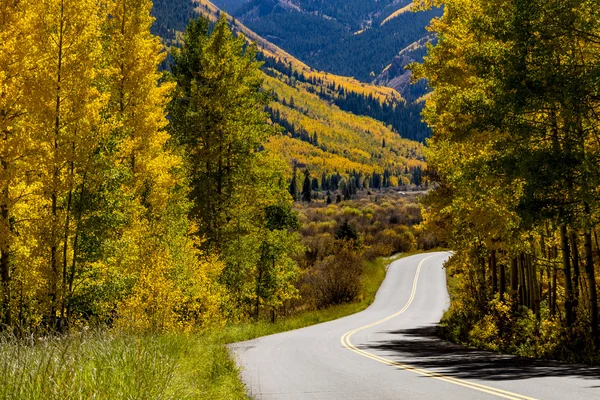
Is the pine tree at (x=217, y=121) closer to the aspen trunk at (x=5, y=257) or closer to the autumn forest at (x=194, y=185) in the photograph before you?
the autumn forest at (x=194, y=185)

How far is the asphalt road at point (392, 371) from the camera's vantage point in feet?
29.6

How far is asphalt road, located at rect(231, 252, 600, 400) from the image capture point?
9031mm

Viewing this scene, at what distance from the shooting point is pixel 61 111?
14789mm

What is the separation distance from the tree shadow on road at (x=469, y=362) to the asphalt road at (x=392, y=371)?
0.06ft

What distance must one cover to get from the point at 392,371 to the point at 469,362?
94.4 inches

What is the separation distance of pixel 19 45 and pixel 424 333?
65.0 ft

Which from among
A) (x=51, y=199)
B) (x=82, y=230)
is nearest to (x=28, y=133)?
(x=51, y=199)

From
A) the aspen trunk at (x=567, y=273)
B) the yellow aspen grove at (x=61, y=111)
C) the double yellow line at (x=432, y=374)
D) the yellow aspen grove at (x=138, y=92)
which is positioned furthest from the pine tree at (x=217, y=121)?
the aspen trunk at (x=567, y=273)

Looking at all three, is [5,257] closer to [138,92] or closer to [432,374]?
[138,92]

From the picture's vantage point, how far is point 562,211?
484 inches

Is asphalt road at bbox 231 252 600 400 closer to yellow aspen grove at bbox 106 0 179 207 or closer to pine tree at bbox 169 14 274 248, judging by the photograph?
yellow aspen grove at bbox 106 0 179 207

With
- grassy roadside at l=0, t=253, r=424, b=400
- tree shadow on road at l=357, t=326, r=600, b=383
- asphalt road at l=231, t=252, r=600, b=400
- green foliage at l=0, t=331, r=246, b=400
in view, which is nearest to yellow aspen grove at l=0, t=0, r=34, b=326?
grassy roadside at l=0, t=253, r=424, b=400

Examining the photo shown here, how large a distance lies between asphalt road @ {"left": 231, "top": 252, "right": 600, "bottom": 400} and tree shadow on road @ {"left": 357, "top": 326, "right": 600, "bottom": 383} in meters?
0.02

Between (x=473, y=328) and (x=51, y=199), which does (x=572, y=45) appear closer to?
(x=473, y=328)
